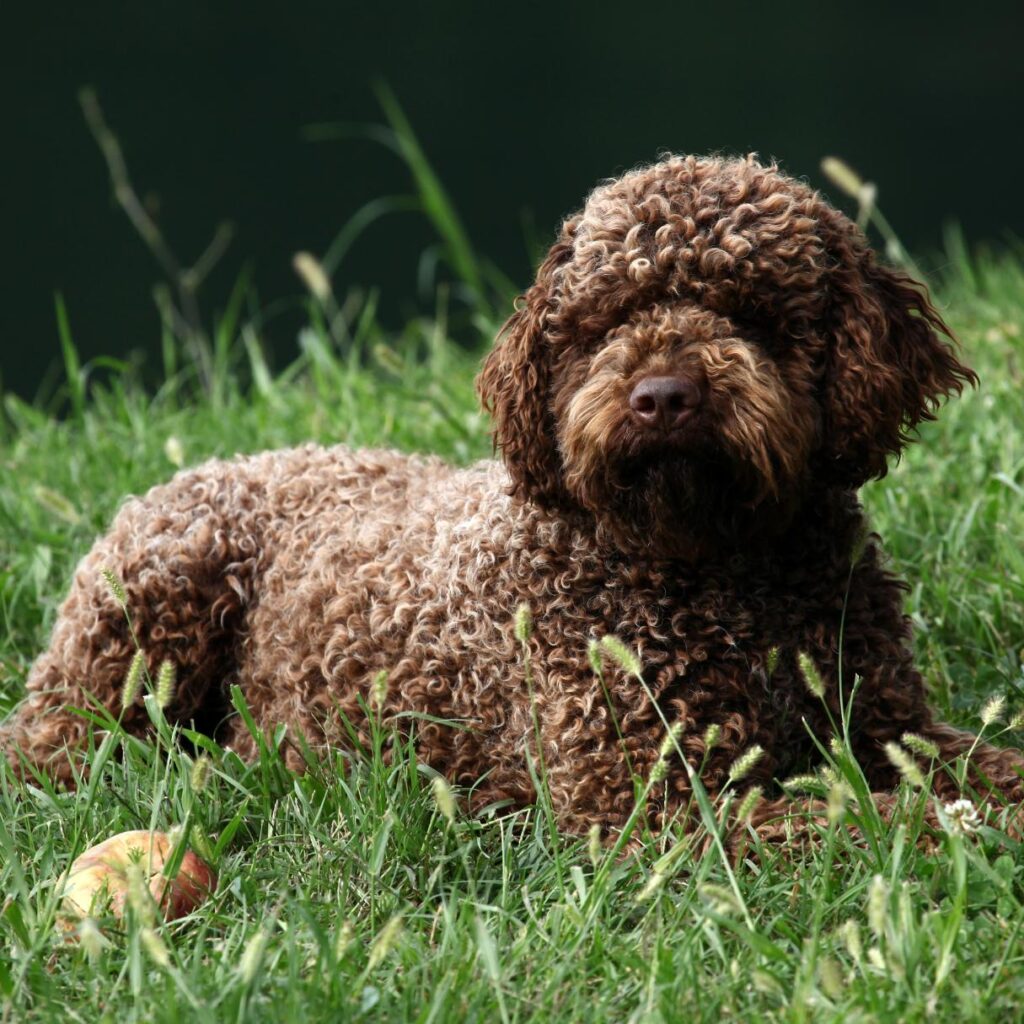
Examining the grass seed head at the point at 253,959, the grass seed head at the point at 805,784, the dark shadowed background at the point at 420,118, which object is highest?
the grass seed head at the point at 253,959

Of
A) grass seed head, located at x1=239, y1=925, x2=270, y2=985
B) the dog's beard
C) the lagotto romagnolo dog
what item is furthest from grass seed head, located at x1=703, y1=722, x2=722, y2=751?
grass seed head, located at x1=239, y1=925, x2=270, y2=985

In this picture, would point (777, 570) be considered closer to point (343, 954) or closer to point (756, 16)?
point (343, 954)

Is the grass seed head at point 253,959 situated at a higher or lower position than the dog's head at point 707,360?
lower

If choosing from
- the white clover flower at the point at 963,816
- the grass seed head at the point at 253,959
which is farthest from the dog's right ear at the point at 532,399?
the grass seed head at the point at 253,959

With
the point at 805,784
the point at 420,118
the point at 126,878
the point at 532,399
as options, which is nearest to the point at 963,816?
the point at 805,784

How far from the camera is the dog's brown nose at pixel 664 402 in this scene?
305cm

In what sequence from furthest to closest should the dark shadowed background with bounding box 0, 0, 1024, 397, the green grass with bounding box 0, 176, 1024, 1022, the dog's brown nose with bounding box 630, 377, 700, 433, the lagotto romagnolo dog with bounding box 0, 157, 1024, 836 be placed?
1. the dark shadowed background with bounding box 0, 0, 1024, 397
2. the lagotto romagnolo dog with bounding box 0, 157, 1024, 836
3. the dog's brown nose with bounding box 630, 377, 700, 433
4. the green grass with bounding box 0, 176, 1024, 1022

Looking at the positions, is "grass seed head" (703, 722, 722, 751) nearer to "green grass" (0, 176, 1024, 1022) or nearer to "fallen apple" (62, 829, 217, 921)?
"green grass" (0, 176, 1024, 1022)

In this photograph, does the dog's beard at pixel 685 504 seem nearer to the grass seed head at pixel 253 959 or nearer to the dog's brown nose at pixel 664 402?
the dog's brown nose at pixel 664 402

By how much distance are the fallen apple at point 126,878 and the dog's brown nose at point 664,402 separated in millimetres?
1150

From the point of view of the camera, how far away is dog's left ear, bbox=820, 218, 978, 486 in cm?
321

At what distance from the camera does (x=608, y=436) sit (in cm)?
309

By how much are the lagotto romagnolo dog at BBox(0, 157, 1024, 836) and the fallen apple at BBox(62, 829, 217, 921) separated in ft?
1.57

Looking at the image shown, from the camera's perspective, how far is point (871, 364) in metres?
3.20
